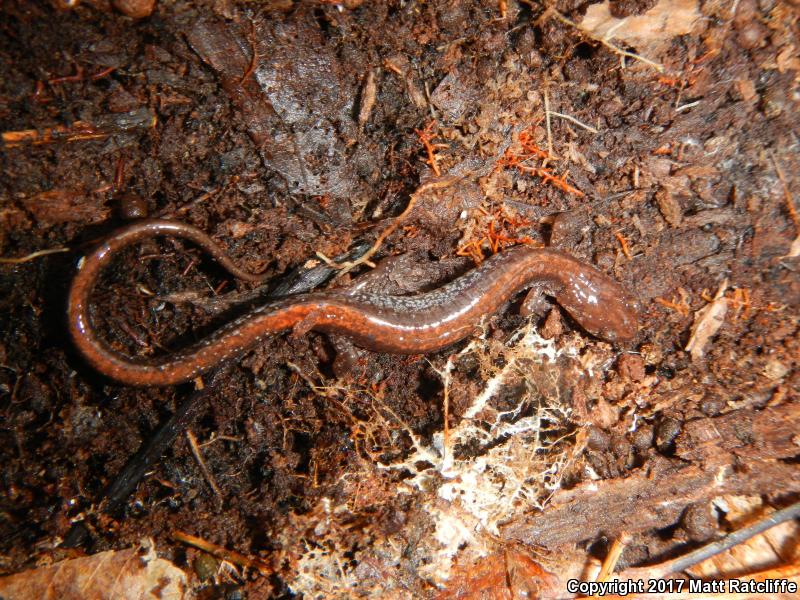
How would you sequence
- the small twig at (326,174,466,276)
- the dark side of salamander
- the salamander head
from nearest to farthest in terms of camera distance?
the dark side of salamander
the small twig at (326,174,466,276)
the salamander head

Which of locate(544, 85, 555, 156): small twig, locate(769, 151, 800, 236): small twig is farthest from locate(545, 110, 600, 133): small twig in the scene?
locate(769, 151, 800, 236): small twig

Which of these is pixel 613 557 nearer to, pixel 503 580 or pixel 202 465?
pixel 503 580

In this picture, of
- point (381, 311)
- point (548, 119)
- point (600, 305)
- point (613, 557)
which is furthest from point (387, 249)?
point (613, 557)

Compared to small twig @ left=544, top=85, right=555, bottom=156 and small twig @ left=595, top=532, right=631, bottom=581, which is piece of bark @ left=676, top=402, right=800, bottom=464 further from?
small twig @ left=544, top=85, right=555, bottom=156

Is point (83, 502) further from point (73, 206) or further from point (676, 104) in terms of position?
point (676, 104)

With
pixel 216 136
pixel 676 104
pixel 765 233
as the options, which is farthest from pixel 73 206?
pixel 765 233

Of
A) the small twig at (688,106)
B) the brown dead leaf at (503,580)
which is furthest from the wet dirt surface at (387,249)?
the brown dead leaf at (503,580)
